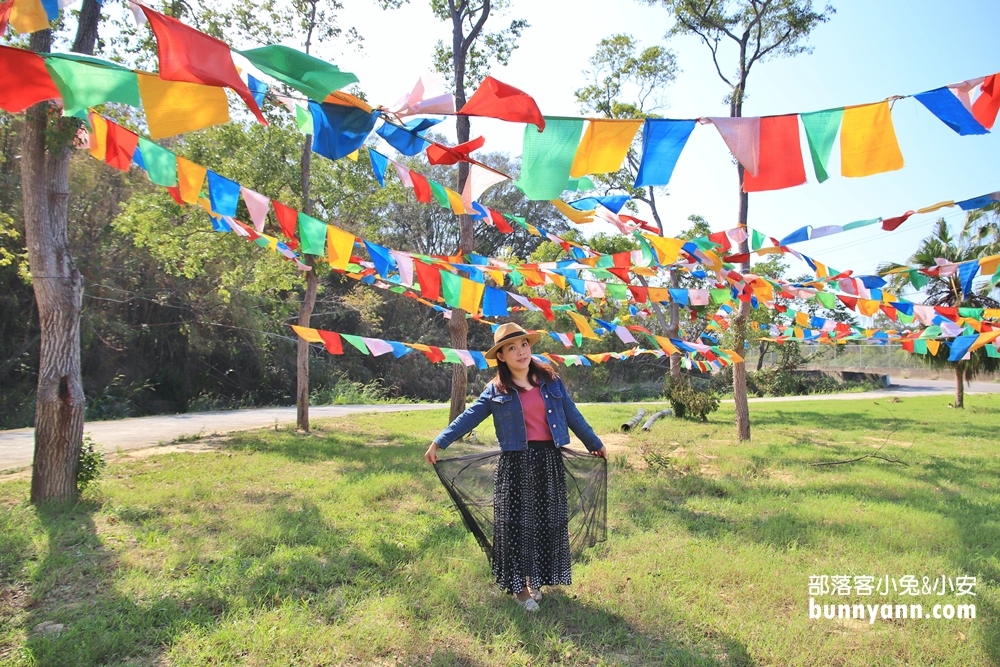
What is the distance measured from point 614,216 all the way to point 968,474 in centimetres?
511

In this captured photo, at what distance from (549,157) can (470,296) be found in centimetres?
212

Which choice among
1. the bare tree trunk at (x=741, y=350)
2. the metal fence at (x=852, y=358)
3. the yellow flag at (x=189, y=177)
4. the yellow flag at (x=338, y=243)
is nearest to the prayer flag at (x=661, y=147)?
the yellow flag at (x=338, y=243)

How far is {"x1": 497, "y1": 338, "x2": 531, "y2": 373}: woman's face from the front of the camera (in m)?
3.44

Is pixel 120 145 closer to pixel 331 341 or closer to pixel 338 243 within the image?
pixel 338 243

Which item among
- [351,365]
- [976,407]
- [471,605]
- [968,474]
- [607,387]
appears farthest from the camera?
[607,387]

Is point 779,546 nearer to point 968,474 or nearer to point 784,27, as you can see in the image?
point 968,474

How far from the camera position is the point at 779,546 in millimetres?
4348

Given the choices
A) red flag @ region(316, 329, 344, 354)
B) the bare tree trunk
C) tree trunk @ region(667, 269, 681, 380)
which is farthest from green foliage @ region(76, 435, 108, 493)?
tree trunk @ region(667, 269, 681, 380)

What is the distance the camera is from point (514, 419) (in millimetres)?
3402

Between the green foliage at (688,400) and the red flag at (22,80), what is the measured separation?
12113 millimetres

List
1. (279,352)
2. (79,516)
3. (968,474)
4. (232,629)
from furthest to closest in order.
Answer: (279,352) → (968,474) → (79,516) → (232,629)

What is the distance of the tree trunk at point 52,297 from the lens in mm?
4906

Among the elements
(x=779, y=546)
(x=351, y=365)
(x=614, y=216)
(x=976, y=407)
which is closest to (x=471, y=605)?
(x=779, y=546)

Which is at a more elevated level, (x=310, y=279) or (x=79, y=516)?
(x=310, y=279)
